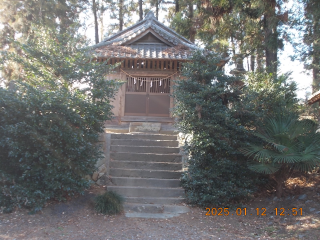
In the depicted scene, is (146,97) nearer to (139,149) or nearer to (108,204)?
(139,149)

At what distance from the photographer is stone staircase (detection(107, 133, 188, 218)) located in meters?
6.52

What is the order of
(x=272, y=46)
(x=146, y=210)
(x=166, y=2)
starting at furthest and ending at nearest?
1. (x=166, y=2)
2. (x=272, y=46)
3. (x=146, y=210)

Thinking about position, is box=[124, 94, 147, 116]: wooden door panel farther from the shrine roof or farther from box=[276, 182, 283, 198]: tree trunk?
box=[276, 182, 283, 198]: tree trunk

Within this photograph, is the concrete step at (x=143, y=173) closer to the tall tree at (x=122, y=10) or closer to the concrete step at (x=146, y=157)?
the concrete step at (x=146, y=157)

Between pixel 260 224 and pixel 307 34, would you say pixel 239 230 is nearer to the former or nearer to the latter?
pixel 260 224

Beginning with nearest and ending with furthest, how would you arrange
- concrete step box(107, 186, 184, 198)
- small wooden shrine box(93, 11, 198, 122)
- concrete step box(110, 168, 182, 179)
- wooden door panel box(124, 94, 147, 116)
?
concrete step box(107, 186, 184, 198) → concrete step box(110, 168, 182, 179) → small wooden shrine box(93, 11, 198, 122) → wooden door panel box(124, 94, 147, 116)

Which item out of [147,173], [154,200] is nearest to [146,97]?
[147,173]

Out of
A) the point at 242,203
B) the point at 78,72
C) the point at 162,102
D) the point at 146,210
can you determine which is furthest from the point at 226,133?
the point at 162,102

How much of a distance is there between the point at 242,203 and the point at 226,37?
37.9 ft

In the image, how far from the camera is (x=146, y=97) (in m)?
11.5

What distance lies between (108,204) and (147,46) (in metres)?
7.23

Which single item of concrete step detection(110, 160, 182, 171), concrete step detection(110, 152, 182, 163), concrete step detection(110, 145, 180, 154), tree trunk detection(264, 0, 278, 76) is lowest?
concrete step detection(110, 160, 182, 171)

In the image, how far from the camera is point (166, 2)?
78.6 ft
